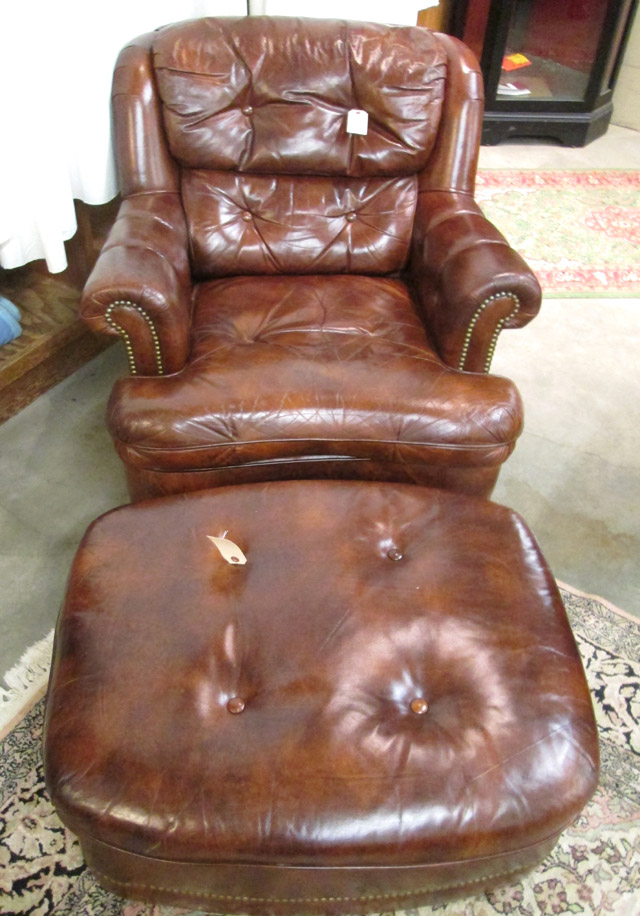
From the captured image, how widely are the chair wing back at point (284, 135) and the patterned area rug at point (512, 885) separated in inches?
46.3

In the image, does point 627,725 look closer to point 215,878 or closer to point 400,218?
point 215,878

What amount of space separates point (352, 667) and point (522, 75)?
337 cm

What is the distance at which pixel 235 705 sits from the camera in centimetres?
96

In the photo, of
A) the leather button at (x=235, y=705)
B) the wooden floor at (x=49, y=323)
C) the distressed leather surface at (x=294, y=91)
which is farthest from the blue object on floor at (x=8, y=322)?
the leather button at (x=235, y=705)

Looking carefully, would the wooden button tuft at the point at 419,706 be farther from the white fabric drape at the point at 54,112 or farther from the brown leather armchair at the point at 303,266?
the white fabric drape at the point at 54,112

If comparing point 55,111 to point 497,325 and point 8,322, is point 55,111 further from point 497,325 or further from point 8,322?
point 497,325

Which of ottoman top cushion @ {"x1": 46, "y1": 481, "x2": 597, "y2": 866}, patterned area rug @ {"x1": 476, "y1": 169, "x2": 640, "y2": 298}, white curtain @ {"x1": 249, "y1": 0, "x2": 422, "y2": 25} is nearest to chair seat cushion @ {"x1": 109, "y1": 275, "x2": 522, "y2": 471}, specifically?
ottoman top cushion @ {"x1": 46, "y1": 481, "x2": 597, "y2": 866}

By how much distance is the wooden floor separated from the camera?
6.40 ft

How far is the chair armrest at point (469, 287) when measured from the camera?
148 centimetres

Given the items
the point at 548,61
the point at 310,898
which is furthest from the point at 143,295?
the point at 548,61

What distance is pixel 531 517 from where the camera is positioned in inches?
70.1

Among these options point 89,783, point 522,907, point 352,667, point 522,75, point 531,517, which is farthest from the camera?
point 522,75

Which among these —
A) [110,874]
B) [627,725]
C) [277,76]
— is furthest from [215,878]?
[277,76]

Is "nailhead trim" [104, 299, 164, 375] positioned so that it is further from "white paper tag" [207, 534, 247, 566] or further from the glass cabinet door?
the glass cabinet door
